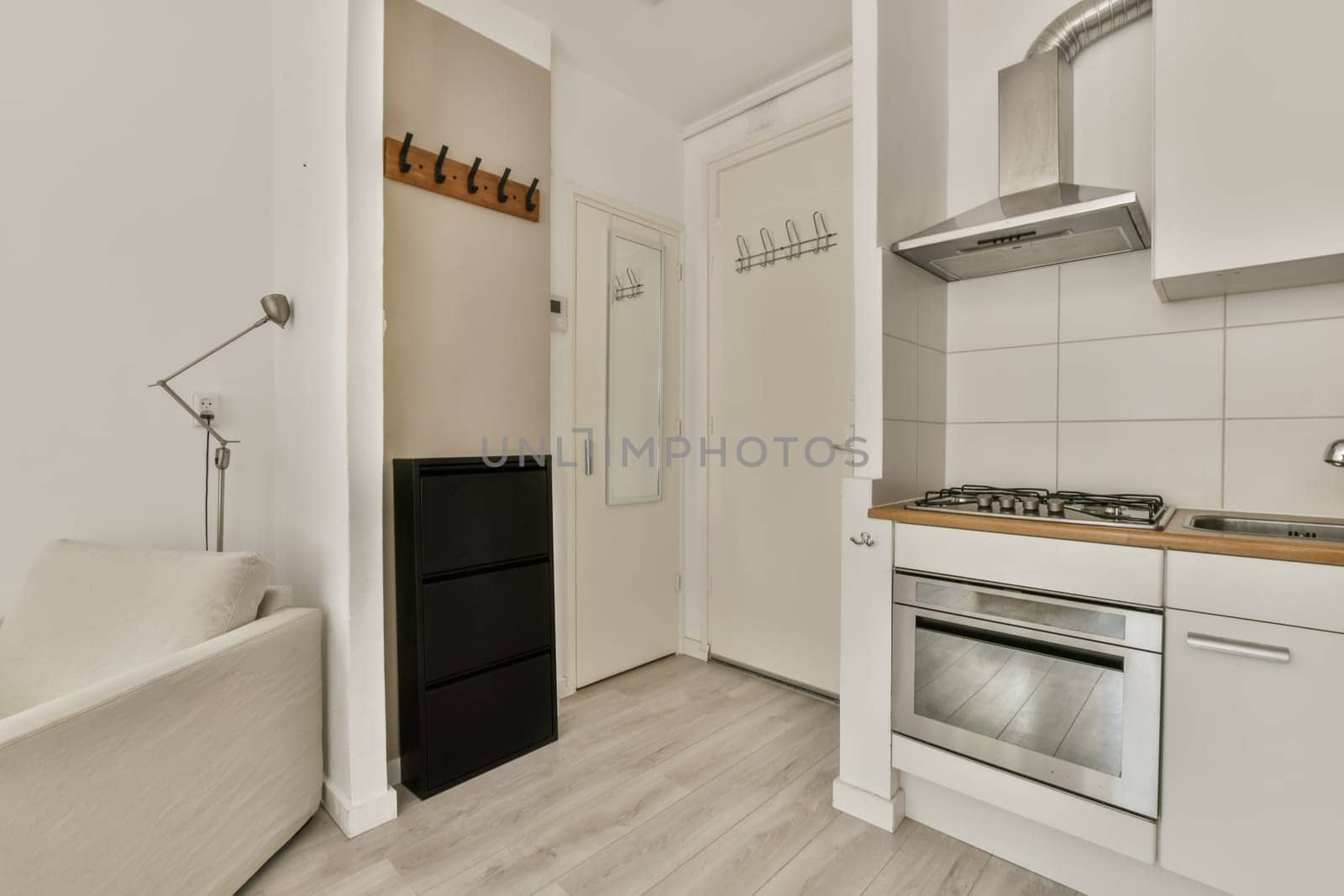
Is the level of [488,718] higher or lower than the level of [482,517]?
lower

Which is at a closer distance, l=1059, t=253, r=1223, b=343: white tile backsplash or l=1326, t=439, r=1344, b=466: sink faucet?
l=1326, t=439, r=1344, b=466: sink faucet

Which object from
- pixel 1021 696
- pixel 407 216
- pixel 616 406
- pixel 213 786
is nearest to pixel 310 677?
pixel 213 786

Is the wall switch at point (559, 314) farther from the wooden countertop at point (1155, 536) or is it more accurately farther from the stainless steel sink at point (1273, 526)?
the stainless steel sink at point (1273, 526)

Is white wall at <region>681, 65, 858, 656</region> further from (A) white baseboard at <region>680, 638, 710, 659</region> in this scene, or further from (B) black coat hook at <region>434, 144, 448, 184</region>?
(B) black coat hook at <region>434, 144, 448, 184</region>

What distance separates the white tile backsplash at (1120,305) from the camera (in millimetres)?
1736

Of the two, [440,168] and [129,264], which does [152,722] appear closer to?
[129,264]

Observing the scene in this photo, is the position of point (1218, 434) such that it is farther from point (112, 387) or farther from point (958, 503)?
point (112, 387)

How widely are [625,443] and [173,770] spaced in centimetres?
194

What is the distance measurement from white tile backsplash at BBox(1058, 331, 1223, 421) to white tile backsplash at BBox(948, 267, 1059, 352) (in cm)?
12

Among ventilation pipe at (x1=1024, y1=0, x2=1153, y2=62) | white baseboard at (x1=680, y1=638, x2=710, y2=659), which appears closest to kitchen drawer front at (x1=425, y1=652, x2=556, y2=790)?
white baseboard at (x1=680, y1=638, x2=710, y2=659)

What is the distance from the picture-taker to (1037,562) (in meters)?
1.47

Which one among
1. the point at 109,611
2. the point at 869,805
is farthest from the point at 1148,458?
the point at 109,611

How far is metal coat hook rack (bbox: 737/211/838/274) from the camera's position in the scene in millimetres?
2594

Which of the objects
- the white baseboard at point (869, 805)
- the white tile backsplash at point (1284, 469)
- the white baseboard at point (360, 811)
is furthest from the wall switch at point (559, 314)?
the white tile backsplash at point (1284, 469)
